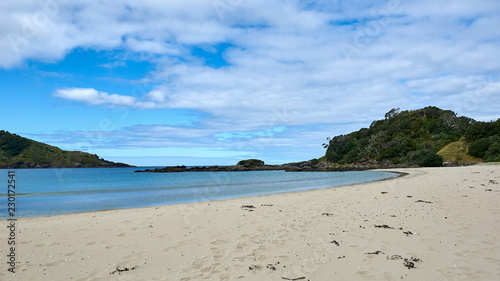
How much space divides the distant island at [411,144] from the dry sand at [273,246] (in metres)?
66.4

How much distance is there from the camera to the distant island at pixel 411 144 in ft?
228

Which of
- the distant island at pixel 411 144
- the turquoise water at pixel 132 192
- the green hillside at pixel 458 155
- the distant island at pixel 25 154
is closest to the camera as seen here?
the turquoise water at pixel 132 192

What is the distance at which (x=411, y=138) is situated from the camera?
359 feet

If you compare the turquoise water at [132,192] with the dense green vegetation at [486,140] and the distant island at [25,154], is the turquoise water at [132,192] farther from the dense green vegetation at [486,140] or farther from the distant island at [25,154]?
the distant island at [25,154]

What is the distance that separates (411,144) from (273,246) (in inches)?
4382

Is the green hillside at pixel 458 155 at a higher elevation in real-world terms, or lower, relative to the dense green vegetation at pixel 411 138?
lower

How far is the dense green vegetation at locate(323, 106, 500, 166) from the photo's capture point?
7350 cm

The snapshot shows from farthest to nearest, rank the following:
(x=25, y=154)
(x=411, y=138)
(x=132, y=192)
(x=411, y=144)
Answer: (x=25, y=154)
(x=411, y=138)
(x=411, y=144)
(x=132, y=192)

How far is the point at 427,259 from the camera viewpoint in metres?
6.23

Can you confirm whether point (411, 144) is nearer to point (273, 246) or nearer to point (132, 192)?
point (132, 192)

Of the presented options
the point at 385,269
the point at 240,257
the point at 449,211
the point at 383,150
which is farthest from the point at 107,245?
the point at 383,150

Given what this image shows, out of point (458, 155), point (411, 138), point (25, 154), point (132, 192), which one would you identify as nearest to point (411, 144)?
point (411, 138)

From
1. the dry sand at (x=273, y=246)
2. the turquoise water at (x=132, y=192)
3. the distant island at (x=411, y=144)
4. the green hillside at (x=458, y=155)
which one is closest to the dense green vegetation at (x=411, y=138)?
the distant island at (x=411, y=144)

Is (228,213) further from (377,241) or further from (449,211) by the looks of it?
(449,211)
